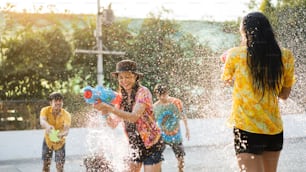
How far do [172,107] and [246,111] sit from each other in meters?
4.56

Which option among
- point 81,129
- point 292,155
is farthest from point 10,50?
point 292,155

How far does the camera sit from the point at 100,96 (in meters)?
4.41

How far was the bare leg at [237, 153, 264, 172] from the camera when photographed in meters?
3.45

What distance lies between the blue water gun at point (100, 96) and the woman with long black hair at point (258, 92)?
3.89ft

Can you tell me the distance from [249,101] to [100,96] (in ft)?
4.30

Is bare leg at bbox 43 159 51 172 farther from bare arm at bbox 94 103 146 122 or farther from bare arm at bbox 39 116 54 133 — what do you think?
bare arm at bbox 94 103 146 122

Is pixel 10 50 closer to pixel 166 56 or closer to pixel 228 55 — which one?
pixel 166 56

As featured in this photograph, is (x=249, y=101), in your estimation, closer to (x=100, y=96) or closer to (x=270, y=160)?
(x=270, y=160)

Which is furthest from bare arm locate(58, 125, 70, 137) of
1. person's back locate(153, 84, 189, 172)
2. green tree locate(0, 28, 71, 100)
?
green tree locate(0, 28, 71, 100)

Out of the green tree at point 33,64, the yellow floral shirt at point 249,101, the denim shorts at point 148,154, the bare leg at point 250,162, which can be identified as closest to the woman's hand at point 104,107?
the denim shorts at point 148,154

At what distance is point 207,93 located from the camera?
15.7 meters

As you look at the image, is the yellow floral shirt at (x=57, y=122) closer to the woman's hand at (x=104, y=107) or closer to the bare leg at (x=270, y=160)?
the woman's hand at (x=104, y=107)

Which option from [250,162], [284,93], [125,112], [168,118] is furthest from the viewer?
[168,118]

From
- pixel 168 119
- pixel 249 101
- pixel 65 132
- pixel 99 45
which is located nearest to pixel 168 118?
pixel 168 119
